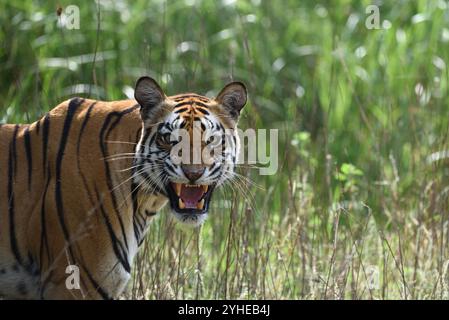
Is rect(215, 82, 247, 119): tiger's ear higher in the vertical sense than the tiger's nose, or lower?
higher

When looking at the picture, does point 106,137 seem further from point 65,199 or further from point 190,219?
point 190,219

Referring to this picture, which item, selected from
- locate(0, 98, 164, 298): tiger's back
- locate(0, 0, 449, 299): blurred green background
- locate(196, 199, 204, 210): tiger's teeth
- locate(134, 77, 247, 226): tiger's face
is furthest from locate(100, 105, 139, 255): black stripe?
locate(0, 0, 449, 299): blurred green background

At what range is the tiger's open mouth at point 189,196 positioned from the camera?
4.48m

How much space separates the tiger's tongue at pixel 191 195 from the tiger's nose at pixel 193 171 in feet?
0.42

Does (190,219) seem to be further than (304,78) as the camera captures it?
No

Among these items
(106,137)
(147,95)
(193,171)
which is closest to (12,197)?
(106,137)

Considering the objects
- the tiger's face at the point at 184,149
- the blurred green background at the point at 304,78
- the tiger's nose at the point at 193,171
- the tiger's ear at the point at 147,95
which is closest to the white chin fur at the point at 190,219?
the tiger's face at the point at 184,149

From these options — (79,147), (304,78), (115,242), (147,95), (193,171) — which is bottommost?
(115,242)

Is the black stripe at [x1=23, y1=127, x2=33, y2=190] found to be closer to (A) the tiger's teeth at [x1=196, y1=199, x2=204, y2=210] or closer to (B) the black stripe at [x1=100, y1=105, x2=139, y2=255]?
(B) the black stripe at [x1=100, y1=105, x2=139, y2=255]

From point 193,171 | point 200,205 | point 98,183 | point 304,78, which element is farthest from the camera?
point 304,78

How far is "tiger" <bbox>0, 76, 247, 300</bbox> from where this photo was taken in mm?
4492

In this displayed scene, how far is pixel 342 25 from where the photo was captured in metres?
8.84

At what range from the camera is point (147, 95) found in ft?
14.9

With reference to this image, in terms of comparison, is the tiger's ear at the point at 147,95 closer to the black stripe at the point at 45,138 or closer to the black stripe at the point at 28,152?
the black stripe at the point at 45,138
